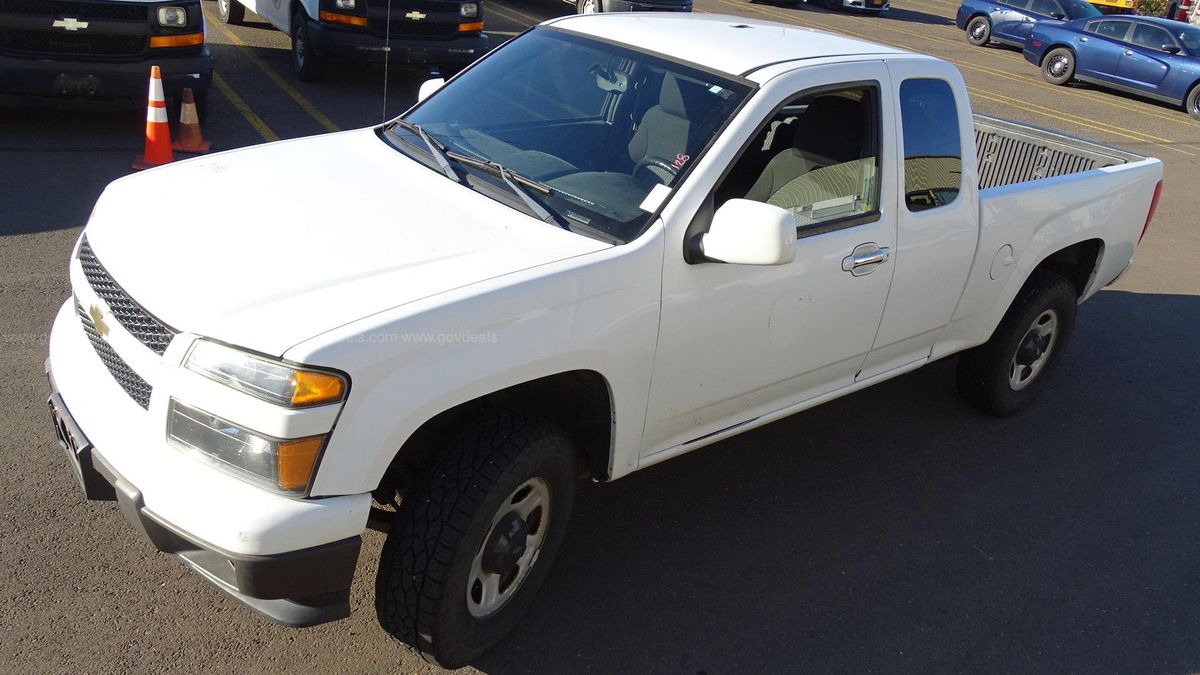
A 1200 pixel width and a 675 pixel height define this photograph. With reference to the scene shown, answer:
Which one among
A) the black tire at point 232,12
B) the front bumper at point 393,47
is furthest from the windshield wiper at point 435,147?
the black tire at point 232,12

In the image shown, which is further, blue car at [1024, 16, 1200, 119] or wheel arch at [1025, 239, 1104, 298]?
blue car at [1024, 16, 1200, 119]

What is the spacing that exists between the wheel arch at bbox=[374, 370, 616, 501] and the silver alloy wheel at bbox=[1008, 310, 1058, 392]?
280 centimetres

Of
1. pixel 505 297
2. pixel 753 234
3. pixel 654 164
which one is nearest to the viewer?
pixel 505 297

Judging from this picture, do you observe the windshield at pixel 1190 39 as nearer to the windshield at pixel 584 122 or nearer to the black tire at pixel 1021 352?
the black tire at pixel 1021 352

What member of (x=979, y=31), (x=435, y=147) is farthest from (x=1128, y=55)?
(x=435, y=147)

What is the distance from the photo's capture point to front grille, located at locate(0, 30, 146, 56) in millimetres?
7594

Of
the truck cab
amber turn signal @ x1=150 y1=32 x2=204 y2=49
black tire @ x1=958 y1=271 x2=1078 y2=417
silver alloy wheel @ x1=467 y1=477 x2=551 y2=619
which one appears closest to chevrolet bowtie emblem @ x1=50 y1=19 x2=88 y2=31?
the truck cab

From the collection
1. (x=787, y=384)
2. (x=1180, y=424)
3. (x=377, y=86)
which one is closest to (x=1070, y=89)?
(x=377, y=86)

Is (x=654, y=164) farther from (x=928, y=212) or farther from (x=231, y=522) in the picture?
(x=231, y=522)

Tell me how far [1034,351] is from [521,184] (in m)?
3.19

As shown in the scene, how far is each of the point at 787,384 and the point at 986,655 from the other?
1199mm

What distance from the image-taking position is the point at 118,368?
3.11 m

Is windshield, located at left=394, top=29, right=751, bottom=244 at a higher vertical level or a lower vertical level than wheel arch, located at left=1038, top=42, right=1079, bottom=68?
higher

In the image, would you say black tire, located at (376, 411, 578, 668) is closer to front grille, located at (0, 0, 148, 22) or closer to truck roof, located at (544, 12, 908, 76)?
truck roof, located at (544, 12, 908, 76)
